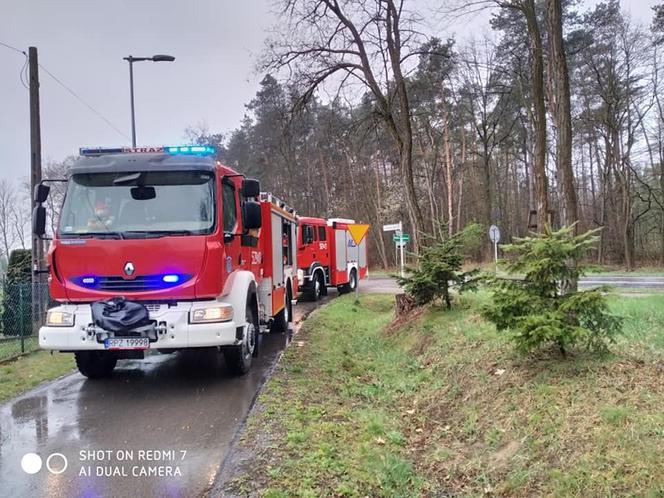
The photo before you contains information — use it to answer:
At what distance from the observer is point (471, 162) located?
36781mm

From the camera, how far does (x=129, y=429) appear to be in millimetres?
5406

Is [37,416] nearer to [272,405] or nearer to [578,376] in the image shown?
[272,405]

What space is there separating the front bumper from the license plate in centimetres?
7

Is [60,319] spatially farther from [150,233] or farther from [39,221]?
[150,233]

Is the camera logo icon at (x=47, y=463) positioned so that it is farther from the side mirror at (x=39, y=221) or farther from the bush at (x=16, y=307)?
the bush at (x=16, y=307)

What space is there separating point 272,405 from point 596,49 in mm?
27330

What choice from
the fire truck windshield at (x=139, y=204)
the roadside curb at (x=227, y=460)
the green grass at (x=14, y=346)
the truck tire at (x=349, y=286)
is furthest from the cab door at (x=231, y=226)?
the truck tire at (x=349, y=286)

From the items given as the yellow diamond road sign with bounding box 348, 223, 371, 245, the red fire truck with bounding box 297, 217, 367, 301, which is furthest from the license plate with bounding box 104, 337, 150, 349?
the yellow diamond road sign with bounding box 348, 223, 371, 245

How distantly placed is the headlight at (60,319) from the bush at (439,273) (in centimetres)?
669

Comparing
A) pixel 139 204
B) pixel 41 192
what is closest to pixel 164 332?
pixel 139 204

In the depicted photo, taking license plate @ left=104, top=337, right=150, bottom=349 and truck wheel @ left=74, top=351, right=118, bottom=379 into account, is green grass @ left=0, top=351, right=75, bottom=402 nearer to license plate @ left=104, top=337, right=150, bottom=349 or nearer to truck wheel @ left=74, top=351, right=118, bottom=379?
truck wheel @ left=74, top=351, right=118, bottom=379

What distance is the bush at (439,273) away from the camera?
419 inches

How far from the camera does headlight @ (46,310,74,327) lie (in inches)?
253

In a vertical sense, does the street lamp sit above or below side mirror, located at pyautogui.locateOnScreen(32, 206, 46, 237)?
above
